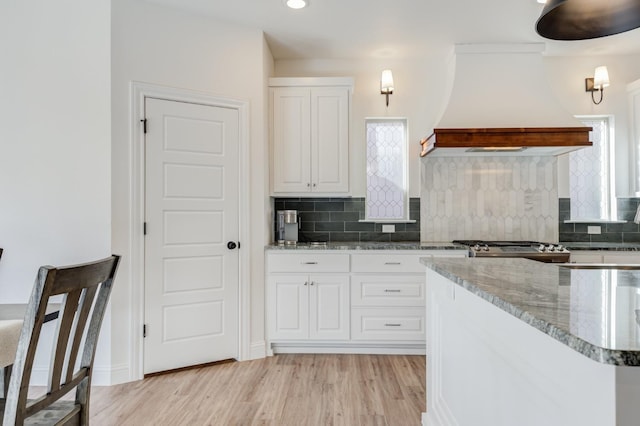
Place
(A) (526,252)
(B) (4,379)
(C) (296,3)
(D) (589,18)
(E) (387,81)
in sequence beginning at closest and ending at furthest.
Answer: (D) (589,18) → (B) (4,379) → (C) (296,3) → (A) (526,252) → (E) (387,81)

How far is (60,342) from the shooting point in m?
1.17

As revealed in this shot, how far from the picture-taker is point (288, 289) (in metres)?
3.06

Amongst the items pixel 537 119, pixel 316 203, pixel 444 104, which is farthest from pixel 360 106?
pixel 537 119

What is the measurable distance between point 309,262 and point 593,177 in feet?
9.91

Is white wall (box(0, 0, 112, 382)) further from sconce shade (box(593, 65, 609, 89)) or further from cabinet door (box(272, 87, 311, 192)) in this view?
sconce shade (box(593, 65, 609, 89))

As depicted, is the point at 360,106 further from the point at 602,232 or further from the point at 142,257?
the point at 602,232

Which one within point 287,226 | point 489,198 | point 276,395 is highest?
point 489,198

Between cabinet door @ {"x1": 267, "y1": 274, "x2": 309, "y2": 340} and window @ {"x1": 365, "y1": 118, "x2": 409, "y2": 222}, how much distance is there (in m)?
1.15

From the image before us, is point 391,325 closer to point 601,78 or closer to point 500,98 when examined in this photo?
point 500,98

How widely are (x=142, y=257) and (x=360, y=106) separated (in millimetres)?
2475

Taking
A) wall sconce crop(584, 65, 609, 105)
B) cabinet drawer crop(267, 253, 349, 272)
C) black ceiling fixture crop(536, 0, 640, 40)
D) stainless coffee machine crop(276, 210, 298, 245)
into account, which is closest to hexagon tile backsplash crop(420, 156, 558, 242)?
wall sconce crop(584, 65, 609, 105)

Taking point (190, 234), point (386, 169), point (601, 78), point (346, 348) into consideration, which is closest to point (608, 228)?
point (601, 78)

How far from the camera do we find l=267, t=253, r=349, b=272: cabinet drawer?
307 cm

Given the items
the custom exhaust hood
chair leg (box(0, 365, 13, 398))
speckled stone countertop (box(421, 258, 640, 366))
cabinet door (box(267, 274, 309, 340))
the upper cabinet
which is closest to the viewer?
speckled stone countertop (box(421, 258, 640, 366))
